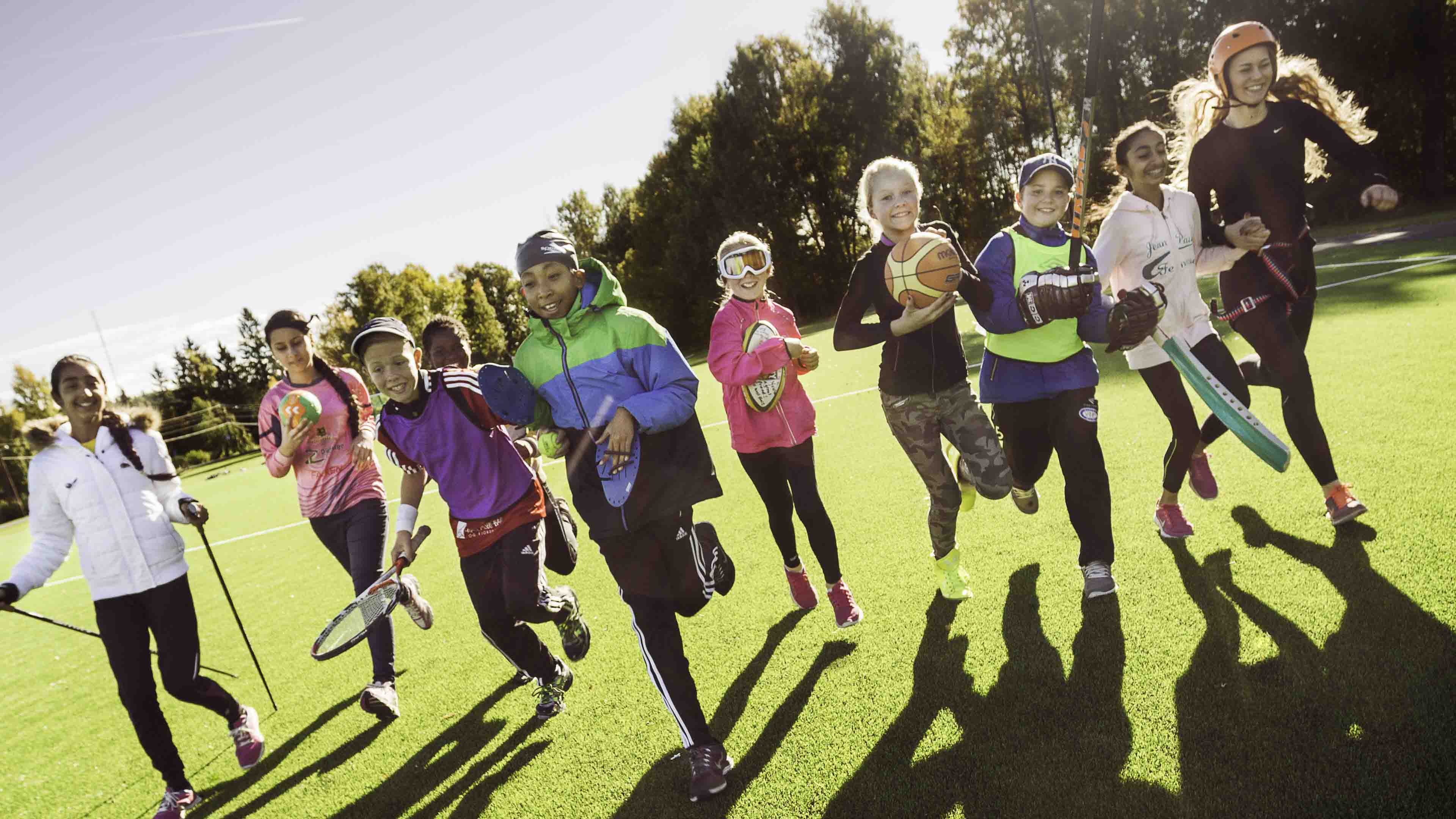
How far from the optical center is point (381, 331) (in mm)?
3760

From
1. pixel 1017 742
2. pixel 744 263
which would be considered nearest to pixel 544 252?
pixel 744 263

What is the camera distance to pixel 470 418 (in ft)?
12.6

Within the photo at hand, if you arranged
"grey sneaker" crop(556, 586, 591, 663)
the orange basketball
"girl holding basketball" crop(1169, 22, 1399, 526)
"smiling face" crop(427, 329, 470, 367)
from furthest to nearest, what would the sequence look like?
"smiling face" crop(427, 329, 470, 367), "grey sneaker" crop(556, 586, 591, 663), "girl holding basketball" crop(1169, 22, 1399, 526), the orange basketball

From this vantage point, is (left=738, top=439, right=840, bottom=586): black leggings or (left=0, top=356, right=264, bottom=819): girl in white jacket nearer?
(left=0, top=356, right=264, bottom=819): girl in white jacket

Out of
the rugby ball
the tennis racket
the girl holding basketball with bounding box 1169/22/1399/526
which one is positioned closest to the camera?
the tennis racket

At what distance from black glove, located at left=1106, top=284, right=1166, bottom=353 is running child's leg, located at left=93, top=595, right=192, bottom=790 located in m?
5.13

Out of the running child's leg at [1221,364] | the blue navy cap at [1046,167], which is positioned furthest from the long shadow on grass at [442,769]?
the running child's leg at [1221,364]

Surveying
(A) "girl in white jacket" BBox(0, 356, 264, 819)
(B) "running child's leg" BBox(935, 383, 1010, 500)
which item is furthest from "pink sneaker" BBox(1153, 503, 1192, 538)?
(A) "girl in white jacket" BBox(0, 356, 264, 819)

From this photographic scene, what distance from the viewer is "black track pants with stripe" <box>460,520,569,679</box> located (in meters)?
3.86

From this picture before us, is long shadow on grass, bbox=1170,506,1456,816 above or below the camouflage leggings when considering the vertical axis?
below

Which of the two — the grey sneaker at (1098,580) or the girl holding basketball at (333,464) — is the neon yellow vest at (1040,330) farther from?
the girl holding basketball at (333,464)

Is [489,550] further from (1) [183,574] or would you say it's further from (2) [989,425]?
(2) [989,425]

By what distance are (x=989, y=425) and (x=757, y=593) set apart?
1981 mm

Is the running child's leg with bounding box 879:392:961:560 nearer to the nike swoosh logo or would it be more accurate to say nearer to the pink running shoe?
the nike swoosh logo
